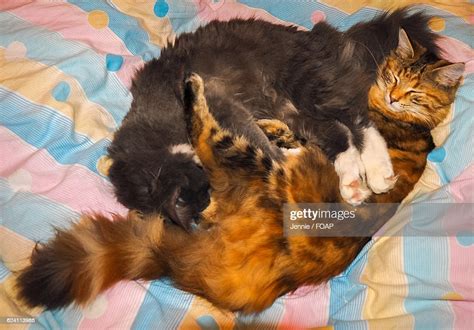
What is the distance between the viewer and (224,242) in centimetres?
152

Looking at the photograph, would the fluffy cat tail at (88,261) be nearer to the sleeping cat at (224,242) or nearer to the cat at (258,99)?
the sleeping cat at (224,242)

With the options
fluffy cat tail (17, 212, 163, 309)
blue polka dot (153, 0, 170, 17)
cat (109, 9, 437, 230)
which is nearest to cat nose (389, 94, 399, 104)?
cat (109, 9, 437, 230)

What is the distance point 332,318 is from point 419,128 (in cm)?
82

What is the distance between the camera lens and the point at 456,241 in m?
1.62

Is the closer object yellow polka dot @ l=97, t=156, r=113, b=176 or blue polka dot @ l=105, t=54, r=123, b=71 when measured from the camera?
yellow polka dot @ l=97, t=156, r=113, b=176

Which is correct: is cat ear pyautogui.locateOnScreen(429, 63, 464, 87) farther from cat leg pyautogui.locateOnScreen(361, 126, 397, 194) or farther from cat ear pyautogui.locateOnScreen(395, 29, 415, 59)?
cat leg pyautogui.locateOnScreen(361, 126, 397, 194)

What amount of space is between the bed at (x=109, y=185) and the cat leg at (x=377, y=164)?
152 millimetres

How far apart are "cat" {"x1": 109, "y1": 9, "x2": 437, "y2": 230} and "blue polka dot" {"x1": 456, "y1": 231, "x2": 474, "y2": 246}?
0.29m

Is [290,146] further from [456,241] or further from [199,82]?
[456,241]

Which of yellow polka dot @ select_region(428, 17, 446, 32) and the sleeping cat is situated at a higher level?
yellow polka dot @ select_region(428, 17, 446, 32)

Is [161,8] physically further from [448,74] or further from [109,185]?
[448,74]

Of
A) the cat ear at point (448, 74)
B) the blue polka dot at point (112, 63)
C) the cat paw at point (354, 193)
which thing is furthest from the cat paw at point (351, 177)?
the blue polka dot at point (112, 63)

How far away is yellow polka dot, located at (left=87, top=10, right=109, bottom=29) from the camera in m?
2.14

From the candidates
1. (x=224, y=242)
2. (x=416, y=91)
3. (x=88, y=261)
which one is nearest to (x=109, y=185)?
(x=88, y=261)
